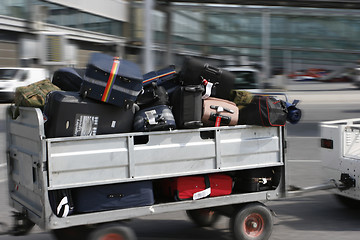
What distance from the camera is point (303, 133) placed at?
15266 mm

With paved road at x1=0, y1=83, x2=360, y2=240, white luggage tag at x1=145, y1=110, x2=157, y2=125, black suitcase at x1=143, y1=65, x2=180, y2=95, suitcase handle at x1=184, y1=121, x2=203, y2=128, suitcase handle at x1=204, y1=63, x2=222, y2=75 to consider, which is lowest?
paved road at x1=0, y1=83, x2=360, y2=240

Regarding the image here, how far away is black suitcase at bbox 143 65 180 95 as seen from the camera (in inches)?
212

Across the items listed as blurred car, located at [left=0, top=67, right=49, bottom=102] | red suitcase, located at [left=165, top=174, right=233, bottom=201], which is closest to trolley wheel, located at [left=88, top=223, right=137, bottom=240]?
red suitcase, located at [left=165, top=174, right=233, bottom=201]

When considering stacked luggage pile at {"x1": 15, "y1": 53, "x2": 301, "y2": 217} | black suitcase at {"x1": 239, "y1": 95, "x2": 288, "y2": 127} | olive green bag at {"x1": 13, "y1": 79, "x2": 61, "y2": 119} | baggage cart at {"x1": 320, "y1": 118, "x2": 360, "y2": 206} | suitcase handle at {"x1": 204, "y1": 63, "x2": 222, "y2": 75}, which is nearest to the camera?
stacked luggage pile at {"x1": 15, "y1": 53, "x2": 301, "y2": 217}

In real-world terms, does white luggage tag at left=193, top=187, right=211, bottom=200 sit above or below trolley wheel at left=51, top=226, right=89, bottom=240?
above

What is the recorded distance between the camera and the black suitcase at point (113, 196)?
4.69m

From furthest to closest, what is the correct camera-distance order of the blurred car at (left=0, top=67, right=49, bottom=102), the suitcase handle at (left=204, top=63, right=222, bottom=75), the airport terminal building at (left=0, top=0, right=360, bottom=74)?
the airport terminal building at (left=0, top=0, right=360, bottom=74)
the blurred car at (left=0, top=67, right=49, bottom=102)
the suitcase handle at (left=204, top=63, right=222, bottom=75)

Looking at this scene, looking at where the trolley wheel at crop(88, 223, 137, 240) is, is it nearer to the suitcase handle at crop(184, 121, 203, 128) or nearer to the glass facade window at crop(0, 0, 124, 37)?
the suitcase handle at crop(184, 121, 203, 128)

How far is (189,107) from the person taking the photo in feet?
16.6

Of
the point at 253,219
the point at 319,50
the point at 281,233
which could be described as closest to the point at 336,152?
the point at 281,233

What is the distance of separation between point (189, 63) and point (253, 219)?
1677 mm

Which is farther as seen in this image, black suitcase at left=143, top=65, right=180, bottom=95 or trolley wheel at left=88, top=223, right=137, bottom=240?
black suitcase at left=143, top=65, right=180, bottom=95

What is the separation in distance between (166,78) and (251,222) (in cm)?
167

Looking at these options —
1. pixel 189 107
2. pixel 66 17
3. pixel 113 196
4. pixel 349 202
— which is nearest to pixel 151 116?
pixel 189 107
